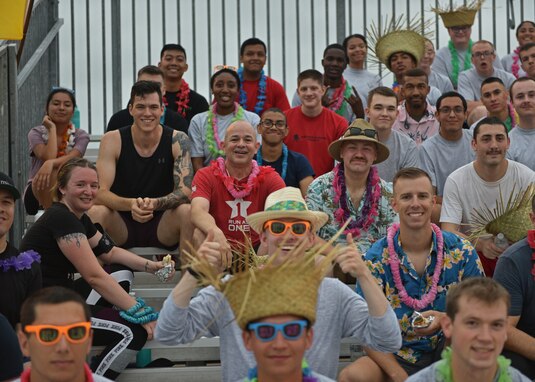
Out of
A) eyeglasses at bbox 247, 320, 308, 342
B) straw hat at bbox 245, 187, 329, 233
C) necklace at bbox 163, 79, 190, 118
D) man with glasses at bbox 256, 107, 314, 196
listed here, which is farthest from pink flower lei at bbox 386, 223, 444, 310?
necklace at bbox 163, 79, 190, 118

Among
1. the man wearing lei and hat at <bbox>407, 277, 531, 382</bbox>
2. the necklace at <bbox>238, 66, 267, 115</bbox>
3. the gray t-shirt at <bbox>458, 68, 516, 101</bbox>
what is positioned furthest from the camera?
the gray t-shirt at <bbox>458, 68, 516, 101</bbox>

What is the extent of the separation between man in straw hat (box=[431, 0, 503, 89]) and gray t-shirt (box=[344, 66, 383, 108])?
2.64 feet

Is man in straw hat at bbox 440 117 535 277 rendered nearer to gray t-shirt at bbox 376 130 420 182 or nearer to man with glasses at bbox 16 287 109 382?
gray t-shirt at bbox 376 130 420 182

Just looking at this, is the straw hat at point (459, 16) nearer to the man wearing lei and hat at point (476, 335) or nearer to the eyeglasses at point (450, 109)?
the eyeglasses at point (450, 109)

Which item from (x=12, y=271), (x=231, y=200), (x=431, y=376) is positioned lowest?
(x=431, y=376)

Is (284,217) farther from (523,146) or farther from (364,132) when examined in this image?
(523,146)

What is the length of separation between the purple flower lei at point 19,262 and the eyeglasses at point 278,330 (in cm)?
196

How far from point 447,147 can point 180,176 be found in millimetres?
2207

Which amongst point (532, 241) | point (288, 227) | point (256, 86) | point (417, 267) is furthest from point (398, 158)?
point (288, 227)

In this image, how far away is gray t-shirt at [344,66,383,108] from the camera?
35.4 ft

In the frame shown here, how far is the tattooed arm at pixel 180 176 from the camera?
7.49 m

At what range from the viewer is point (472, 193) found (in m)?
7.50

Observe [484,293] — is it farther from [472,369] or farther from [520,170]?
[520,170]

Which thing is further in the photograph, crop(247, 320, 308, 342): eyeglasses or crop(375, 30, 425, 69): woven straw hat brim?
crop(375, 30, 425, 69): woven straw hat brim
